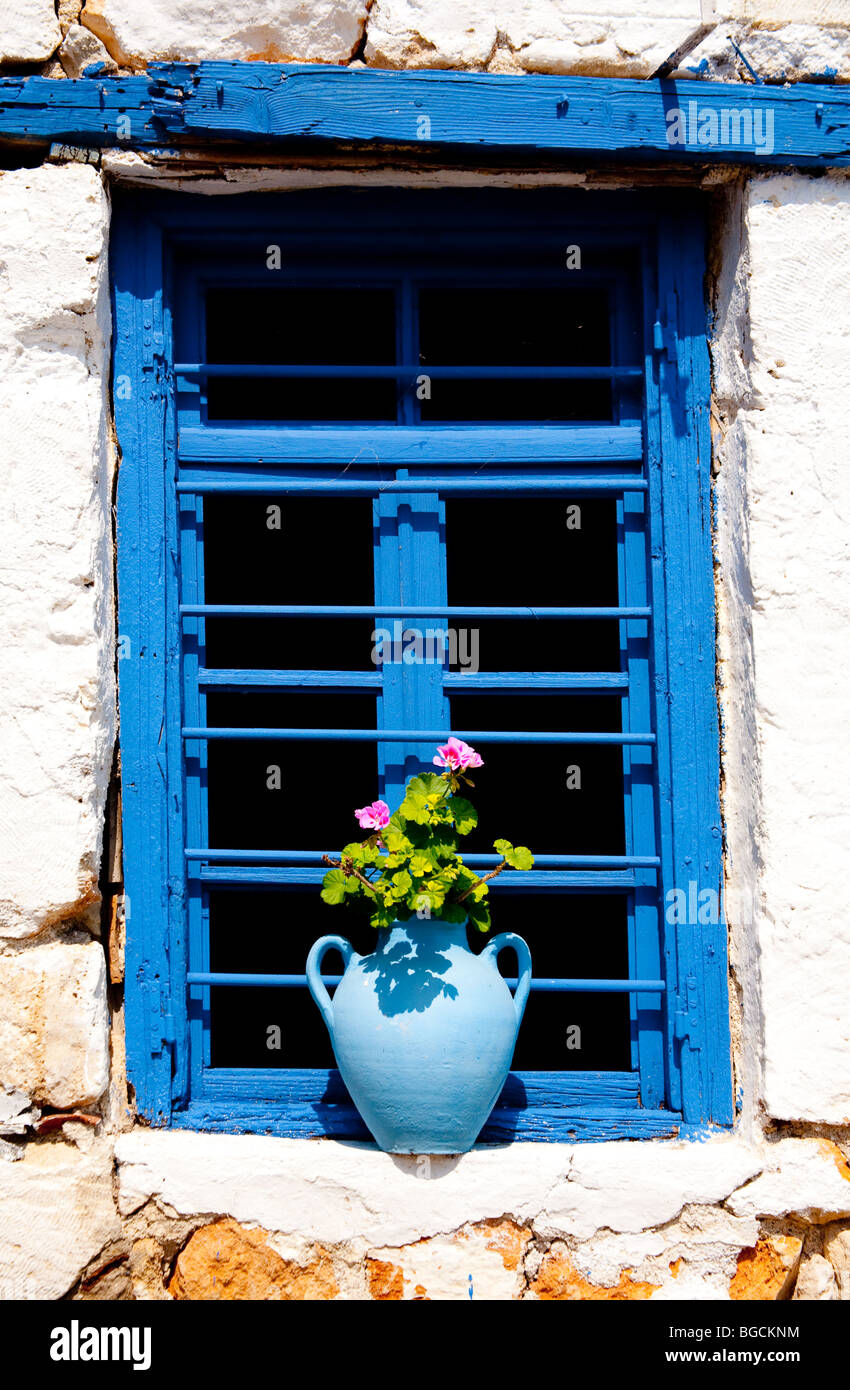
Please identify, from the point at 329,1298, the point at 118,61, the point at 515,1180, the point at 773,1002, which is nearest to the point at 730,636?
the point at 773,1002

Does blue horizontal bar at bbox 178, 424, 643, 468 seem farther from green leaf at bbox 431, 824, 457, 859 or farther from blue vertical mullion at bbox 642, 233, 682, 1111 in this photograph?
green leaf at bbox 431, 824, 457, 859

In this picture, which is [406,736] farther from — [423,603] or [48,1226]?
[48,1226]

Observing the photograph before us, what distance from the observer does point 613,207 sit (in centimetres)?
263

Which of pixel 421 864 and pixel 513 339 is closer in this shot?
pixel 421 864

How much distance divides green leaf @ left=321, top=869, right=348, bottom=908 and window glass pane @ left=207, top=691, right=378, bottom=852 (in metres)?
1.40

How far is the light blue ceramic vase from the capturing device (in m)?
2.19

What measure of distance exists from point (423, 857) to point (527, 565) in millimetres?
1631

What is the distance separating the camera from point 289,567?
3711mm

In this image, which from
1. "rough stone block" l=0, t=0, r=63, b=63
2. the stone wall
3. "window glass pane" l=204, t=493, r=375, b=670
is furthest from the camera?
"window glass pane" l=204, t=493, r=375, b=670

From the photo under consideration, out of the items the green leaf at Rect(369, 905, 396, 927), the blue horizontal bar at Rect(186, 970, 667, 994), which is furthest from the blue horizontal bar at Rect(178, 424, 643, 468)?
the blue horizontal bar at Rect(186, 970, 667, 994)

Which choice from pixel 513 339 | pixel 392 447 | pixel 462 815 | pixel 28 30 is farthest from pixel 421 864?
pixel 28 30

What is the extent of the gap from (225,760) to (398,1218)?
2.02 meters

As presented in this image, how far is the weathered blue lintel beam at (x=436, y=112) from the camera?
2391 millimetres
